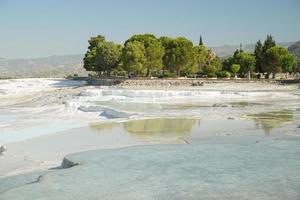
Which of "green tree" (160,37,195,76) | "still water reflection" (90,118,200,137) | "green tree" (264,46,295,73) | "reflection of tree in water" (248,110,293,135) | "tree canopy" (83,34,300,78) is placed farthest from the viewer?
"green tree" (264,46,295,73)

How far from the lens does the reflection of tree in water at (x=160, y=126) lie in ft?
59.1

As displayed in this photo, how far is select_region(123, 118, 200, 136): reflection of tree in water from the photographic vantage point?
18027 millimetres

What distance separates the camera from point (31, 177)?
35.1 ft

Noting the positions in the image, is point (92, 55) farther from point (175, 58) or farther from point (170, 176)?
point (170, 176)

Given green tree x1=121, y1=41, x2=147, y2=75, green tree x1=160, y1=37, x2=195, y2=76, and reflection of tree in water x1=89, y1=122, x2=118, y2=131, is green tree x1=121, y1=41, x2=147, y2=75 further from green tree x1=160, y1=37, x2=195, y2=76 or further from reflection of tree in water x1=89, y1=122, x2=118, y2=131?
reflection of tree in water x1=89, y1=122, x2=118, y2=131

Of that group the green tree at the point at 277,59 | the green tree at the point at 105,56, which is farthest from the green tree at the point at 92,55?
the green tree at the point at 277,59

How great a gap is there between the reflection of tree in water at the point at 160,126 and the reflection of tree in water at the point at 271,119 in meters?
3.17

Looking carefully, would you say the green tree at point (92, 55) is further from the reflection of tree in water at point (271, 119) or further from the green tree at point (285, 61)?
the reflection of tree in water at point (271, 119)

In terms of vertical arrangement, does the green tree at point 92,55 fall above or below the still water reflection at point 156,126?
above

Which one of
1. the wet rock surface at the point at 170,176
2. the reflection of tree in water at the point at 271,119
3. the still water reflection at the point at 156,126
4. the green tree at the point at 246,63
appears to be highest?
the green tree at the point at 246,63

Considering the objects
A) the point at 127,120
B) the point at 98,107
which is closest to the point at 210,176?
the point at 127,120

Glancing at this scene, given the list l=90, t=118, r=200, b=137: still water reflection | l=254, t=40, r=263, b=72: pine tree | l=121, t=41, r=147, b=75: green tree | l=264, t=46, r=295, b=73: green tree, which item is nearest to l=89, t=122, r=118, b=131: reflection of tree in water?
l=90, t=118, r=200, b=137: still water reflection

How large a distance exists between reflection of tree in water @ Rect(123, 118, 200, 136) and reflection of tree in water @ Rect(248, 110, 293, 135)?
3.17 metres

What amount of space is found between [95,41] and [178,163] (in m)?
72.1
